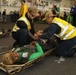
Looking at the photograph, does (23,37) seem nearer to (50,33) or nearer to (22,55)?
(50,33)

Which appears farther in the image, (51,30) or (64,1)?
(64,1)

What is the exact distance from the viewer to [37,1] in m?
11.0

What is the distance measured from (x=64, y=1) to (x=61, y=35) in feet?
27.5

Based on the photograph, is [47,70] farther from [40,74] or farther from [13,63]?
[13,63]

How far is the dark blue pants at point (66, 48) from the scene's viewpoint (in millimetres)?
3959

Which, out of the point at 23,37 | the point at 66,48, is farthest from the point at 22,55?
the point at 66,48

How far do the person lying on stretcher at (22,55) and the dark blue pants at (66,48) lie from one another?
689 mm

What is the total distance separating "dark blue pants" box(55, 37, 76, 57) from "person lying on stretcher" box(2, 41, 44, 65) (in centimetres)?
69

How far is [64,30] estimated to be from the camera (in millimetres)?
3836

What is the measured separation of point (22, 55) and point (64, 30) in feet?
3.78

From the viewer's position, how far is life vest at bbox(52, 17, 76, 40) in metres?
3.80

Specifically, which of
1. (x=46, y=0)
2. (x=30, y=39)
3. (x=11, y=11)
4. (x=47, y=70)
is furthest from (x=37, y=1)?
(x=47, y=70)

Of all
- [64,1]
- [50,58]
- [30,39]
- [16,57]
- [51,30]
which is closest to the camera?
[16,57]

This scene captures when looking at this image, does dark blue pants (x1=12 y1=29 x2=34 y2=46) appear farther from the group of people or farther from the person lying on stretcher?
the person lying on stretcher
